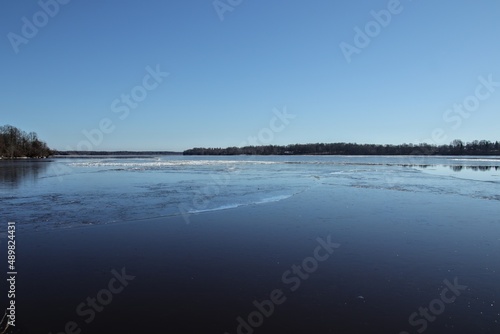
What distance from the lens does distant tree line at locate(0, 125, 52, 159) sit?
72625mm

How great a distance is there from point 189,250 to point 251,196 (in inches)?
335

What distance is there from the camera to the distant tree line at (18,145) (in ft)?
238

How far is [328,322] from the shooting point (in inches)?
159

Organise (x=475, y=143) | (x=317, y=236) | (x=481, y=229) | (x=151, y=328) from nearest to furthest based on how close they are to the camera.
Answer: (x=151, y=328) → (x=317, y=236) → (x=481, y=229) → (x=475, y=143)

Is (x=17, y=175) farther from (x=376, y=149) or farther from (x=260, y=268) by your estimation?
(x=376, y=149)

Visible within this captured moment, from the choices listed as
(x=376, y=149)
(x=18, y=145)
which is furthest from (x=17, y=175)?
(x=376, y=149)

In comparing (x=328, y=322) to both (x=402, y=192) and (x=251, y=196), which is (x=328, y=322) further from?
(x=402, y=192)

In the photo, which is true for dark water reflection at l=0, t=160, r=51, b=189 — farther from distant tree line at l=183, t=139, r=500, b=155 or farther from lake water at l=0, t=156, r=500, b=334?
distant tree line at l=183, t=139, r=500, b=155

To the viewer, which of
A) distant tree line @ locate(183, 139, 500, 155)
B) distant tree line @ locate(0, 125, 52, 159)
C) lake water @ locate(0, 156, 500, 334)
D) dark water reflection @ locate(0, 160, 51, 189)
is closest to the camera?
lake water @ locate(0, 156, 500, 334)

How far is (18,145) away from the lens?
259ft

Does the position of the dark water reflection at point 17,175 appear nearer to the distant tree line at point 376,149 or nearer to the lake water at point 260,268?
the lake water at point 260,268

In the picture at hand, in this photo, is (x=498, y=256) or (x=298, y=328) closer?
(x=298, y=328)

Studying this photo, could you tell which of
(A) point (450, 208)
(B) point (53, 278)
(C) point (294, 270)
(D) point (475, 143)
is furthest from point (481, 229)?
(D) point (475, 143)

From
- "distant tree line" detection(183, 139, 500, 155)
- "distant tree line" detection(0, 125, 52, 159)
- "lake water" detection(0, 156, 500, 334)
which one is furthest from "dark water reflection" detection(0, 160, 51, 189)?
"distant tree line" detection(183, 139, 500, 155)
